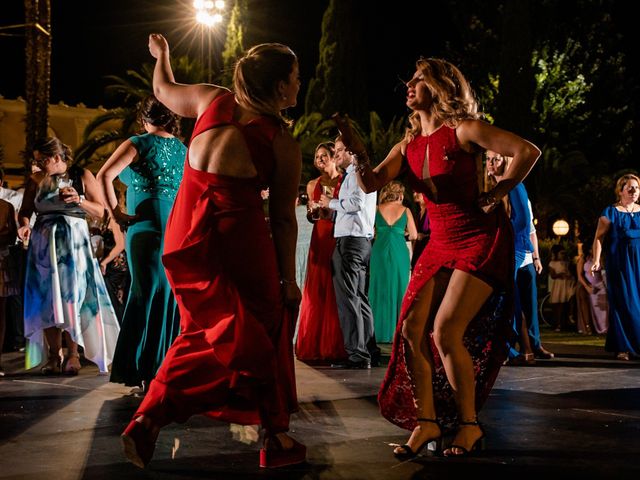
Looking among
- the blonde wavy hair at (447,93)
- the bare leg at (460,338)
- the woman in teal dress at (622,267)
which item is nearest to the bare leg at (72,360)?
the bare leg at (460,338)

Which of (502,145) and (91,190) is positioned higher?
(91,190)

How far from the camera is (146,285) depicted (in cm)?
609

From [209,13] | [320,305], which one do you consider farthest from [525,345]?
[209,13]

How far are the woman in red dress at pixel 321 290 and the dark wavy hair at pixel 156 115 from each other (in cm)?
282

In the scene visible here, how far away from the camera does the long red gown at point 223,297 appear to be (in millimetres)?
3875

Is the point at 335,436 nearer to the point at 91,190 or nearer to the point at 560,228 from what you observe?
the point at 91,190

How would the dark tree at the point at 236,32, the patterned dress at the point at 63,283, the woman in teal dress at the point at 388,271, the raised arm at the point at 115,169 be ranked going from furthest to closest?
the dark tree at the point at 236,32 → the woman in teal dress at the point at 388,271 → the patterned dress at the point at 63,283 → the raised arm at the point at 115,169

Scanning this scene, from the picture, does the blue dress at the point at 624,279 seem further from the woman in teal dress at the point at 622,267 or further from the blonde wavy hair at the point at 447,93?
the blonde wavy hair at the point at 447,93

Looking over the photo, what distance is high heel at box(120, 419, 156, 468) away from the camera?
3.77 meters

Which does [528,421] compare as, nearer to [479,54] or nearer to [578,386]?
[578,386]

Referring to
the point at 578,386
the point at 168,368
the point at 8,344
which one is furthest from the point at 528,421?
the point at 8,344

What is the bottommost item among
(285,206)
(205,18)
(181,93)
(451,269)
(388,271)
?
(451,269)

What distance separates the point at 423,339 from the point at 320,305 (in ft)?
14.9

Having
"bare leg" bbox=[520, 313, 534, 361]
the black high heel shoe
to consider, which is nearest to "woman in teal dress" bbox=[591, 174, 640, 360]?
"bare leg" bbox=[520, 313, 534, 361]
